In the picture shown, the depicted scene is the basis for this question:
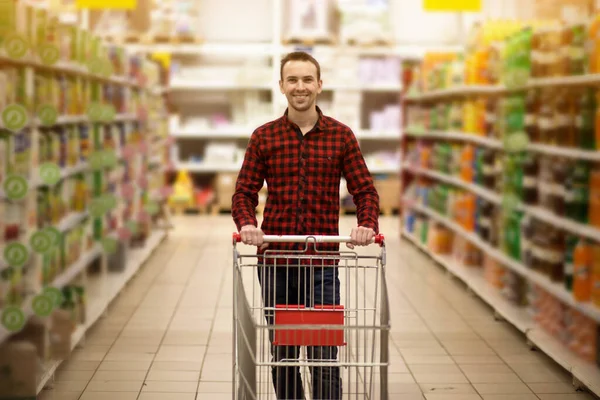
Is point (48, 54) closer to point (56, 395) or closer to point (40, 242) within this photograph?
point (40, 242)

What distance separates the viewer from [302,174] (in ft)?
10.3

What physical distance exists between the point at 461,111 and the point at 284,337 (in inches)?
210

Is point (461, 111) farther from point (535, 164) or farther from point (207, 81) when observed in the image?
point (207, 81)

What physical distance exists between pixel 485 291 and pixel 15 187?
11.8 ft

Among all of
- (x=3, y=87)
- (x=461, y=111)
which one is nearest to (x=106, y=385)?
(x=3, y=87)

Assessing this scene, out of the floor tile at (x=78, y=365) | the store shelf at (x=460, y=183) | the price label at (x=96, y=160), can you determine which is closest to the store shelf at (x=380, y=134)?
the store shelf at (x=460, y=183)

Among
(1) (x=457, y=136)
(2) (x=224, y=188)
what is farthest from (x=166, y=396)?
(2) (x=224, y=188)

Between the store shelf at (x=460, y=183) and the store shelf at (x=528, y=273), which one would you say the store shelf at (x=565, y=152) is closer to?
the store shelf at (x=528, y=273)

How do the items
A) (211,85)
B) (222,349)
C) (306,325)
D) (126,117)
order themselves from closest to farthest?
(306,325), (222,349), (126,117), (211,85)

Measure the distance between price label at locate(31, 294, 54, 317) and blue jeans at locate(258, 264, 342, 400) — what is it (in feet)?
4.11

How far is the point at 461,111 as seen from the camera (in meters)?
7.66

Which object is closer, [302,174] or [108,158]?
[302,174]

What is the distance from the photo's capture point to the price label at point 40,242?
406 cm

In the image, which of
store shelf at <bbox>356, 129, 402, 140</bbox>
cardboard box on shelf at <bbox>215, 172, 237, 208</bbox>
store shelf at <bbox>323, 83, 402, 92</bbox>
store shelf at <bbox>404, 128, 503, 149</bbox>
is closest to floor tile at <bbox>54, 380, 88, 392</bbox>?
store shelf at <bbox>404, 128, 503, 149</bbox>
